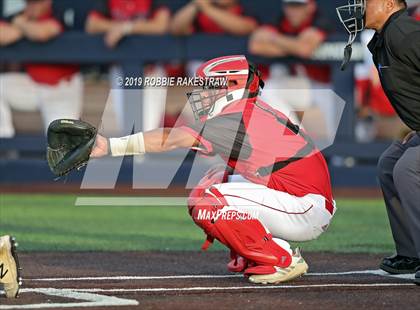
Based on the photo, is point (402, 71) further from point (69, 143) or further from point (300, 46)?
point (300, 46)

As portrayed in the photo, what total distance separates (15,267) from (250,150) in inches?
60.0

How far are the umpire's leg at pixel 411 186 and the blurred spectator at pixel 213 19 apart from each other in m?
6.98

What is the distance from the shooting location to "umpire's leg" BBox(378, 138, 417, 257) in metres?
6.46

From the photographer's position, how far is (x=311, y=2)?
12.7 metres

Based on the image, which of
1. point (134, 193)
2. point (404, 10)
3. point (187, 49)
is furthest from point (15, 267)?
point (187, 49)

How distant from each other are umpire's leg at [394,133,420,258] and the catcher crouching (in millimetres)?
460

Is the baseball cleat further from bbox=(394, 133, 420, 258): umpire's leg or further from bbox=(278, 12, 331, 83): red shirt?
bbox=(278, 12, 331, 83): red shirt

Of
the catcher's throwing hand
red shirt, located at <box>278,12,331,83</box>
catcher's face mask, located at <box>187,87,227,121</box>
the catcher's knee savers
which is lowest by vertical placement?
red shirt, located at <box>278,12,331,83</box>

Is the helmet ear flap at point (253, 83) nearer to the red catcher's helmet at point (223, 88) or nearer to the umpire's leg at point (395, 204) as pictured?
the red catcher's helmet at point (223, 88)

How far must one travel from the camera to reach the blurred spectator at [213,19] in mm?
12727

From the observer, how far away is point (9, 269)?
5.26 metres

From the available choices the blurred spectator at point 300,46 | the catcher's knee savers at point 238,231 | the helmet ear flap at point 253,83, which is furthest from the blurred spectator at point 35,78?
the catcher's knee savers at point 238,231

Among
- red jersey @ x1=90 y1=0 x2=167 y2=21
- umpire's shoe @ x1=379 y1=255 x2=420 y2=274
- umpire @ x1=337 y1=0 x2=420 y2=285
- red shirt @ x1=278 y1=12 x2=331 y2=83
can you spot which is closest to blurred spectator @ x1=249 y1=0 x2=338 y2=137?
red shirt @ x1=278 y1=12 x2=331 y2=83

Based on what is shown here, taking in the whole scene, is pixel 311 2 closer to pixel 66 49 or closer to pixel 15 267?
pixel 66 49
